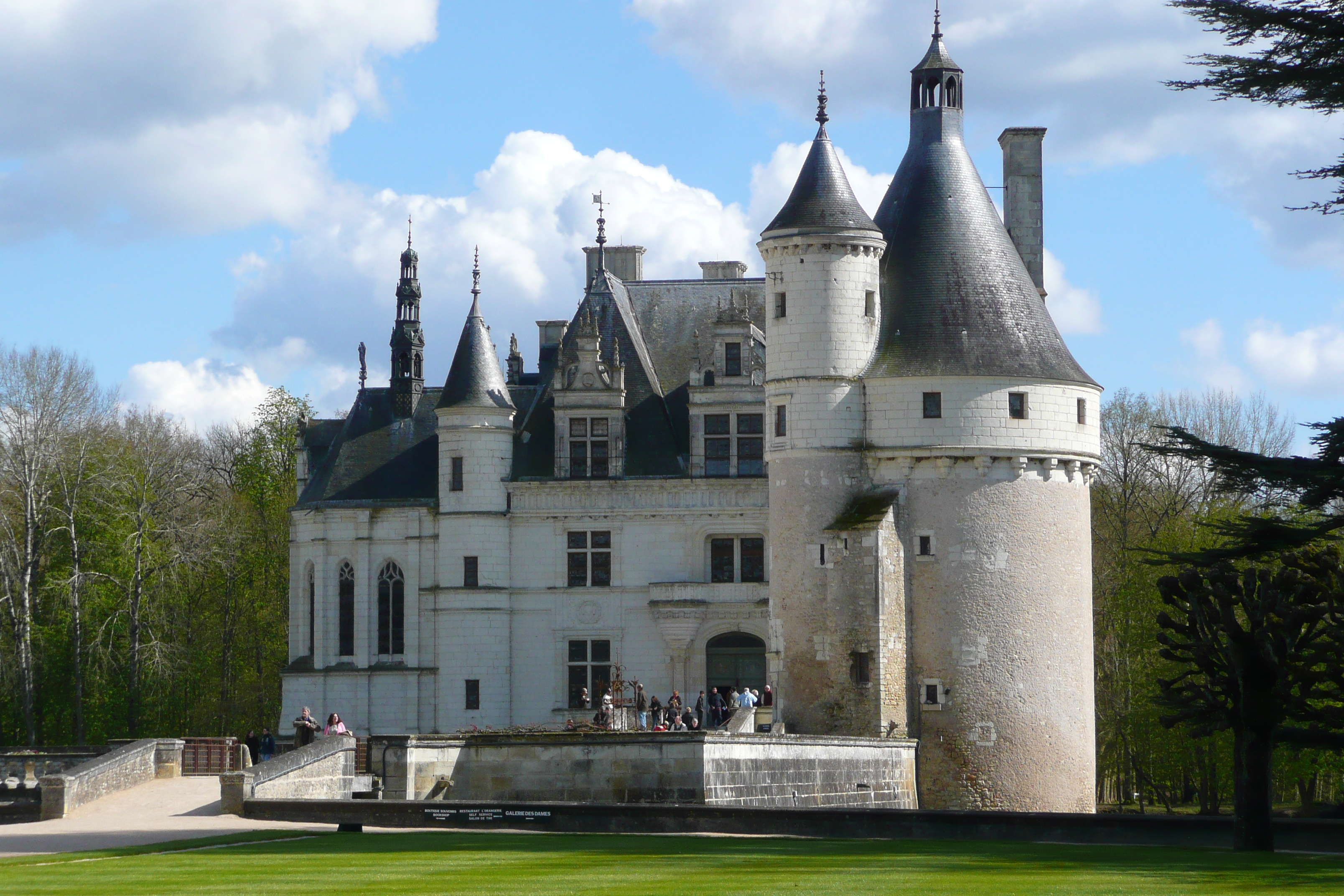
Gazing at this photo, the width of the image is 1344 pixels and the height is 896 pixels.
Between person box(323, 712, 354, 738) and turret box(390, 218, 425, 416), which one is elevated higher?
turret box(390, 218, 425, 416)

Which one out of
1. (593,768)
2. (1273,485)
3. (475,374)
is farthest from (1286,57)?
(475,374)

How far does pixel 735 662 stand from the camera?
144 ft

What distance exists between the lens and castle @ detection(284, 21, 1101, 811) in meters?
38.9

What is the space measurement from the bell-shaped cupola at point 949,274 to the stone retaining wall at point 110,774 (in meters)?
14.9

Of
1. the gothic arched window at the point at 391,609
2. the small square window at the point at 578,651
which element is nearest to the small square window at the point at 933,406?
Result: the small square window at the point at 578,651

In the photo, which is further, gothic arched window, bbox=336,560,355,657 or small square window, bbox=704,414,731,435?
gothic arched window, bbox=336,560,355,657

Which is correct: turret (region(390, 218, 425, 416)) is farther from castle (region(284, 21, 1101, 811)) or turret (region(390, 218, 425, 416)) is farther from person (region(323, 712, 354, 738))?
person (region(323, 712, 354, 738))

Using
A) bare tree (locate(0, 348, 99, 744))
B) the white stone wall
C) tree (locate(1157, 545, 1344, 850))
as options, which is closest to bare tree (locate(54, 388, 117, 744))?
bare tree (locate(0, 348, 99, 744))

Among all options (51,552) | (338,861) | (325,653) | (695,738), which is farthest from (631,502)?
(338,861)

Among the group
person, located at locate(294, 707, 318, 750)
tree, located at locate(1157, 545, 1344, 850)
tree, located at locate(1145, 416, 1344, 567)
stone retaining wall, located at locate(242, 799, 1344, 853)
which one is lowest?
stone retaining wall, located at locate(242, 799, 1344, 853)

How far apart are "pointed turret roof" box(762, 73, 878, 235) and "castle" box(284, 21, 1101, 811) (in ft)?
0.20

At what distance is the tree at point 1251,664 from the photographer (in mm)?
23672

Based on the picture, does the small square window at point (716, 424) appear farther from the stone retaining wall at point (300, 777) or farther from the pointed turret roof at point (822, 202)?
the stone retaining wall at point (300, 777)

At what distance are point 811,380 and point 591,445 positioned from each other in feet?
22.5
